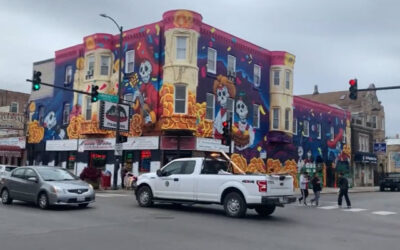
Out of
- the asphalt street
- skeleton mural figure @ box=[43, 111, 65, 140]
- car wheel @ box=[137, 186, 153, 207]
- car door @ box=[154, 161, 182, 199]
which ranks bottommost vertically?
the asphalt street

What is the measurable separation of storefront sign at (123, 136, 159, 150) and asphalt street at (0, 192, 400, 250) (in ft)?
41.1

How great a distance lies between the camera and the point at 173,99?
28.1 metres

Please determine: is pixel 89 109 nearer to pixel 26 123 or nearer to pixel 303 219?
pixel 26 123

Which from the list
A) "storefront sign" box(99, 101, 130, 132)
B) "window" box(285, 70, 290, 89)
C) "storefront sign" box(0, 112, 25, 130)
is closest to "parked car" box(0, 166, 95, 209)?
"storefront sign" box(99, 101, 130, 132)

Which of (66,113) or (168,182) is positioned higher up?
(66,113)

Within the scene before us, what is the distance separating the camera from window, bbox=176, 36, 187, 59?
28.4 meters

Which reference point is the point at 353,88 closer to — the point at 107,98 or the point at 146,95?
the point at 107,98

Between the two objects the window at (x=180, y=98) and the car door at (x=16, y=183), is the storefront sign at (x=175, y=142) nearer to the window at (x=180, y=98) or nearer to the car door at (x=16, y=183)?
the window at (x=180, y=98)

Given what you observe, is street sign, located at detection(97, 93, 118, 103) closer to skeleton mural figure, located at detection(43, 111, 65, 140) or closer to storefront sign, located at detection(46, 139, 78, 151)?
storefront sign, located at detection(46, 139, 78, 151)

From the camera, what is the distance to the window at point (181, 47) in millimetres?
28438

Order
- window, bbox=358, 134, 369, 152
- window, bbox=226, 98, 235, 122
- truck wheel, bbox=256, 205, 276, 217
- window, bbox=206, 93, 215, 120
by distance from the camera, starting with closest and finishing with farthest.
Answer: truck wheel, bbox=256, 205, 276, 217
window, bbox=206, 93, 215, 120
window, bbox=226, 98, 235, 122
window, bbox=358, 134, 369, 152

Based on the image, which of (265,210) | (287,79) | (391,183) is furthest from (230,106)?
(391,183)

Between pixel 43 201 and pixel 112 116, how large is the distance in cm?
1318

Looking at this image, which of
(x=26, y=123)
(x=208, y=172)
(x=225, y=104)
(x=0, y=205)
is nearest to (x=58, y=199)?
(x=0, y=205)
